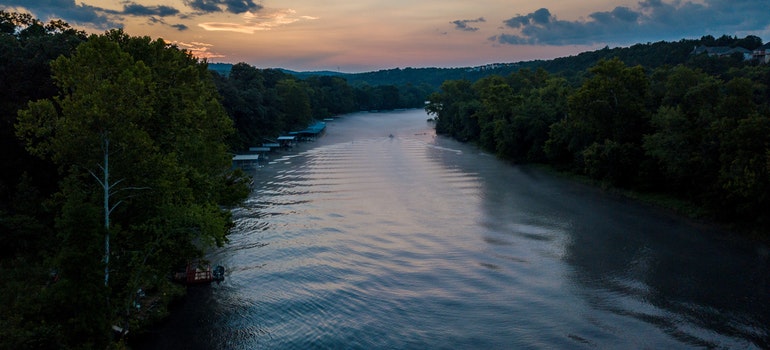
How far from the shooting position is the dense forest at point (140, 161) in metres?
16.6

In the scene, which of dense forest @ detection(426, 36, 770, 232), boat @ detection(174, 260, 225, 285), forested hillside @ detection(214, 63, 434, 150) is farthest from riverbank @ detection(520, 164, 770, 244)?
forested hillside @ detection(214, 63, 434, 150)

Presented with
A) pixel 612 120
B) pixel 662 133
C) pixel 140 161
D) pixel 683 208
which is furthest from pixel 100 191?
pixel 612 120

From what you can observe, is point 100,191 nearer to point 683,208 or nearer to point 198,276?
point 198,276

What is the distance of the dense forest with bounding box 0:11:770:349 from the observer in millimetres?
16578

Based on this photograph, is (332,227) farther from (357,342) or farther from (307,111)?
(307,111)

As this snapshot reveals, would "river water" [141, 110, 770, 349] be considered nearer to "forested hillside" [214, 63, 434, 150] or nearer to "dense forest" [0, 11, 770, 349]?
"dense forest" [0, 11, 770, 349]

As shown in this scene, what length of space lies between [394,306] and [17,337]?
13692mm

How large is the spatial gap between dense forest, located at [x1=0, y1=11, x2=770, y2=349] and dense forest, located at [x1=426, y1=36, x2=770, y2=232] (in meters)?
0.14

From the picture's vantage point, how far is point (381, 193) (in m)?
47.6

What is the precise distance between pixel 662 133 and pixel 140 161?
1456 inches

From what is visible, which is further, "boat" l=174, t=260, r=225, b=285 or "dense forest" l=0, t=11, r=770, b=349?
"boat" l=174, t=260, r=225, b=285

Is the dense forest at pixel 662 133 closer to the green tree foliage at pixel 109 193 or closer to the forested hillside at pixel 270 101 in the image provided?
the green tree foliage at pixel 109 193

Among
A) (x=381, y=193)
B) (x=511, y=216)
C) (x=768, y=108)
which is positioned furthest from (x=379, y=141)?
(x=768, y=108)

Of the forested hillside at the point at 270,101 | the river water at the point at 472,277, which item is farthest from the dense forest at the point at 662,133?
the forested hillside at the point at 270,101
